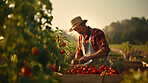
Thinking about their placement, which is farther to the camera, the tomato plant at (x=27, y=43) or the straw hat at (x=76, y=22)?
the straw hat at (x=76, y=22)

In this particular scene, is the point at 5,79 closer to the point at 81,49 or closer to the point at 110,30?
the point at 81,49

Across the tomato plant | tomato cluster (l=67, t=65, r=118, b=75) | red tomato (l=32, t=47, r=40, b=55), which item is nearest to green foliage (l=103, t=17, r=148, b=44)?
tomato cluster (l=67, t=65, r=118, b=75)

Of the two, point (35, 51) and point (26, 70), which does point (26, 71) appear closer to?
point (26, 70)

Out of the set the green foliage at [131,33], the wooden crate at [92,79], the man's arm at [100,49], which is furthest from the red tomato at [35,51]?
the green foliage at [131,33]

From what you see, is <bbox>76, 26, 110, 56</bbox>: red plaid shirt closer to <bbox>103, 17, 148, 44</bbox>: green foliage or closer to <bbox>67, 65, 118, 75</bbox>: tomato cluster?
<bbox>67, 65, 118, 75</bbox>: tomato cluster

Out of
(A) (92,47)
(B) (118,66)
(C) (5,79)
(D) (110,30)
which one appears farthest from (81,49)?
(D) (110,30)

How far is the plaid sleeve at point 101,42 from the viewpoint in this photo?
4434 mm

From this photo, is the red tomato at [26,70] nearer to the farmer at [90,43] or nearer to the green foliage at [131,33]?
the farmer at [90,43]

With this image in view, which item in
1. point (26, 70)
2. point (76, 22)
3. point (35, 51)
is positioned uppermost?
point (76, 22)

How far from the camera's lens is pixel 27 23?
65.1 inches

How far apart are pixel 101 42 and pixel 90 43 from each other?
1.35ft

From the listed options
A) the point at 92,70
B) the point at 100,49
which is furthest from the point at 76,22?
the point at 92,70

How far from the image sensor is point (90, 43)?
4.90 metres

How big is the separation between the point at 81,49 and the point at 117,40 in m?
29.4
